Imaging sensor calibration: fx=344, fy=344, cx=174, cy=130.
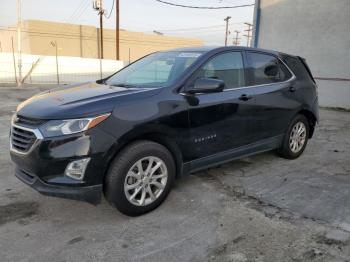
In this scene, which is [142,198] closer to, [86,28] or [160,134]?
[160,134]

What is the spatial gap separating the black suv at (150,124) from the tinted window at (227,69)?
0.04ft

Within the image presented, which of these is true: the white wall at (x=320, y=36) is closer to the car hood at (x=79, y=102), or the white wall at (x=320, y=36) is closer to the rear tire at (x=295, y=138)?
the rear tire at (x=295, y=138)

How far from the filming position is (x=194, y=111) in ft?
12.4

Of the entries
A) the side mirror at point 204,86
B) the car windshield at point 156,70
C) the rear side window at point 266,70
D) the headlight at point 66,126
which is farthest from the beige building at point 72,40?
the headlight at point 66,126

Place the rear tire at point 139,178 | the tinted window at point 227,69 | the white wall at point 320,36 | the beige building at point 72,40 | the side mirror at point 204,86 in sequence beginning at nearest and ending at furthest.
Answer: the rear tire at point 139,178
the side mirror at point 204,86
the tinted window at point 227,69
the white wall at point 320,36
the beige building at point 72,40

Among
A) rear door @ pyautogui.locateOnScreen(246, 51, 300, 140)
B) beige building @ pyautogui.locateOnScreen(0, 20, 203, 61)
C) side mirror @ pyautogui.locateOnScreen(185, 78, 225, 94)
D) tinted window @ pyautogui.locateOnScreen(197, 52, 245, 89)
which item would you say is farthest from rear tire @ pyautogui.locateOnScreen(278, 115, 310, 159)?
beige building @ pyautogui.locateOnScreen(0, 20, 203, 61)

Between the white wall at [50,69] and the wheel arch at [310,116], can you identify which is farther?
the white wall at [50,69]

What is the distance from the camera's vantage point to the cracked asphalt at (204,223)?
2936 millimetres

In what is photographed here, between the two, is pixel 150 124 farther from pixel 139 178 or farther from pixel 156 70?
pixel 156 70

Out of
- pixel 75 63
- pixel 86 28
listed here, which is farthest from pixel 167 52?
pixel 86 28

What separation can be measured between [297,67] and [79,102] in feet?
12.0

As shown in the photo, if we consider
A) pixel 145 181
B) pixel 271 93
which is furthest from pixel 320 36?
pixel 145 181

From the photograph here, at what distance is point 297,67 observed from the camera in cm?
547

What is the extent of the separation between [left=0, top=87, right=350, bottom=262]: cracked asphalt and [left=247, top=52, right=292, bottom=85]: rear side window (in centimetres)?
132
